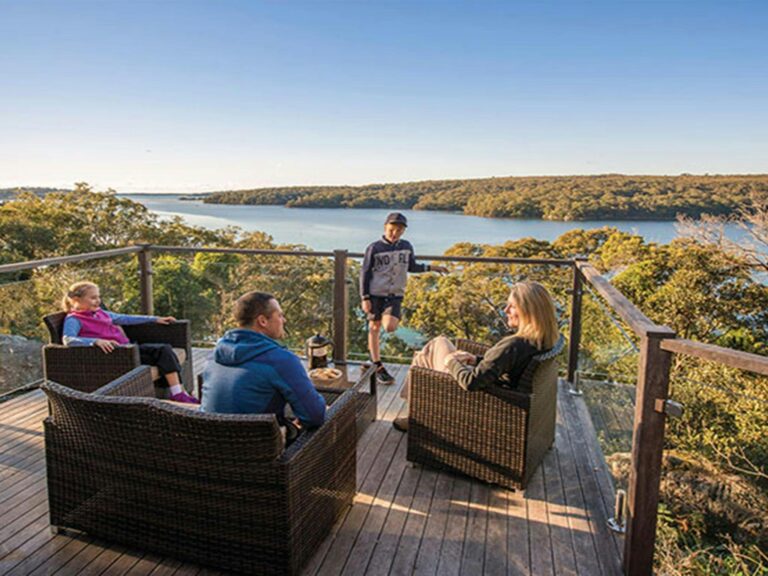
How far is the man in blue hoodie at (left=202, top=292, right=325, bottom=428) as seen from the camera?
81.2 inches

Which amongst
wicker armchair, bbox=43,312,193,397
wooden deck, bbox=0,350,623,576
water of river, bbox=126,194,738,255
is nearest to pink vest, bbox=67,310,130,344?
wicker armchair, bbox=43,312,193,397

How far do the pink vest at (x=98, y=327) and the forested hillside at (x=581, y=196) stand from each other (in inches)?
513

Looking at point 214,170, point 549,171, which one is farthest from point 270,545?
point 214,170

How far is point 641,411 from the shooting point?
2025 millimetres

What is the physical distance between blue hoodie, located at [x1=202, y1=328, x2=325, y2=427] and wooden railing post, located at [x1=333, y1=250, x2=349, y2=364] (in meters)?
2.62

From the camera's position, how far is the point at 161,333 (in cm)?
400

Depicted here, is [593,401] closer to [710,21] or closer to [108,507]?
[108,507]

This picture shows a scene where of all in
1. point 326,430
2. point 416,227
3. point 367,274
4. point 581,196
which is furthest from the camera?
point 581,196

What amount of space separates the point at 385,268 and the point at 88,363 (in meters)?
2.27

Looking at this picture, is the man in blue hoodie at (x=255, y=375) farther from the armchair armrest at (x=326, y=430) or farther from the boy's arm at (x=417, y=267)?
the boy's arm at (x=417, y=267)

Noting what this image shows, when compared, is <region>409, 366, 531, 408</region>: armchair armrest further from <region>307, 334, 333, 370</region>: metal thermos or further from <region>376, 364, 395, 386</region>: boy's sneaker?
<region>376, 364, 395, 386</region>: boy's sneaker

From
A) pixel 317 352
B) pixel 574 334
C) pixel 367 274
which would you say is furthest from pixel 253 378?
pixel 574 334

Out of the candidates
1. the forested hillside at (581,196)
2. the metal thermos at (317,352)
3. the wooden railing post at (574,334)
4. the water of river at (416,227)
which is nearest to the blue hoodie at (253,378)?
the metal thermos at (317,352)

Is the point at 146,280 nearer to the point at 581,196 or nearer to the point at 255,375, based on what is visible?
the point at 255,375
